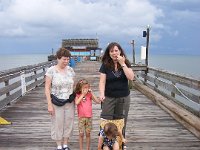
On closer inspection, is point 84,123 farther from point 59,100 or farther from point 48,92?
point 48,92

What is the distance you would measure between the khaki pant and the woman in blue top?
692mm

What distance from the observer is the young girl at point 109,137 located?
16.3ft

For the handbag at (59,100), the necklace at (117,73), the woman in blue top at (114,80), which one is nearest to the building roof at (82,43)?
the handbag at (59,100)

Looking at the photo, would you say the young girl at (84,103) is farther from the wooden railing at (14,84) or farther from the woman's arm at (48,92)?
the wooden railing at (14,84)

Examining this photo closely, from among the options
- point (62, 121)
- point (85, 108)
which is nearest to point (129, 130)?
point (85, 108)

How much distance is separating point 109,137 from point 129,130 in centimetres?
288

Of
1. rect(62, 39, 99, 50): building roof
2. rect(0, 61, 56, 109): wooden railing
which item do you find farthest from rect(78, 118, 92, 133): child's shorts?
rect(62, 39, 99, 50): building roof

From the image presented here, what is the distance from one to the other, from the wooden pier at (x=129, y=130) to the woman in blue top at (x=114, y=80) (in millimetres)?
1476

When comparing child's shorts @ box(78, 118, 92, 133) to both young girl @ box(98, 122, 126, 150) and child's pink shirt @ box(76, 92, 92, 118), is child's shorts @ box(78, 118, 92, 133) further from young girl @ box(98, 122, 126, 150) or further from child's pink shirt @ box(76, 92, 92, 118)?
young girl @ box(98, 122, 126, 150)

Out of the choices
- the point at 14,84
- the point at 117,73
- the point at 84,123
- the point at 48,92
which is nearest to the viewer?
the point at 117,73

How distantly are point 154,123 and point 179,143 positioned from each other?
180 cm

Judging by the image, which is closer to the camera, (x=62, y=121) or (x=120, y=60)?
(x=120, y=60)

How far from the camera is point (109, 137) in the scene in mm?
5039

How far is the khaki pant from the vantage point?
18.7 ft
